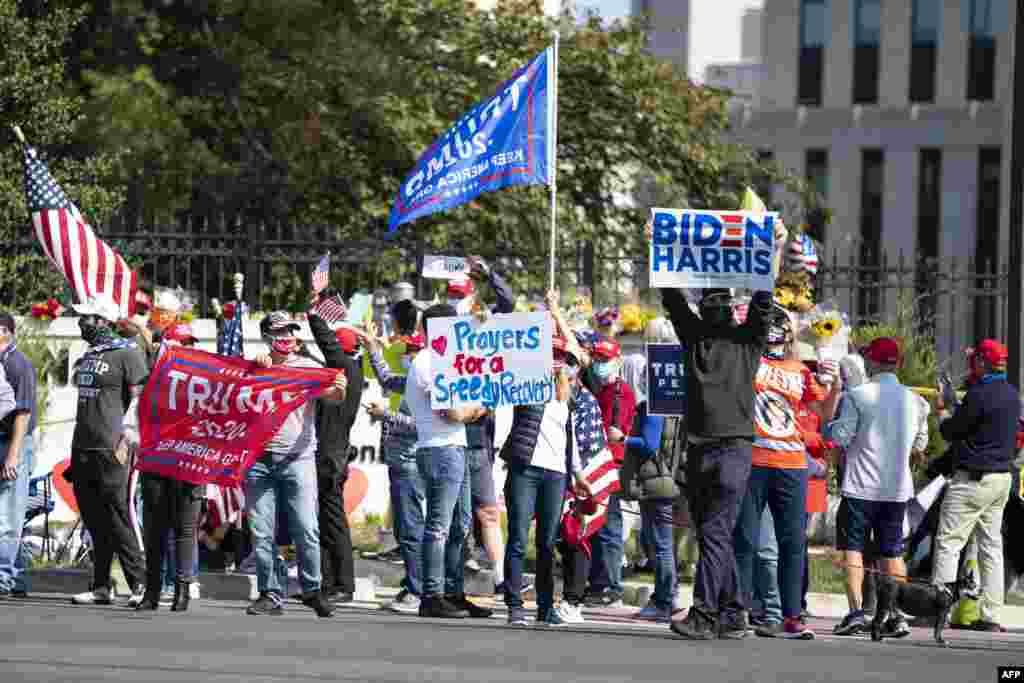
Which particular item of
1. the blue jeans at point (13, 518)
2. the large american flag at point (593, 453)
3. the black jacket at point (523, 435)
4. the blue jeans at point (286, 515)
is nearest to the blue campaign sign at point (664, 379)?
the large american flag at point (593, 453)

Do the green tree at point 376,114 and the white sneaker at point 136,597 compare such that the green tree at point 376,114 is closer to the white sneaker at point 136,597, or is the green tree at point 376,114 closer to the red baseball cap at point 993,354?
the white sneaker at point 136,597

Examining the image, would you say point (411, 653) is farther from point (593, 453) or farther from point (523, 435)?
point (593, 453)

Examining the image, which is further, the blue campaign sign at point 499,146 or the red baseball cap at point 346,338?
the blue campaign sign at point 499,146

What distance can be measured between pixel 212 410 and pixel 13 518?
5.55ft

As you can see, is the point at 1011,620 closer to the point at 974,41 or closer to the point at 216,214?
the point at 216,214

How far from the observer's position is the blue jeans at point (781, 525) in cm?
1233

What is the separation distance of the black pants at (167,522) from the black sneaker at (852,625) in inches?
158

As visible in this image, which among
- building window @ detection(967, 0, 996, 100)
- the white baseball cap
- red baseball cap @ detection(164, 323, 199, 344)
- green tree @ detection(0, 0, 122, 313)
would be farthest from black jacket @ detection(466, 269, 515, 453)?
building window @ detection(967, 0, 996, 100)

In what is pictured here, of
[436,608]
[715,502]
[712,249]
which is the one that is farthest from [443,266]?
[715,502]

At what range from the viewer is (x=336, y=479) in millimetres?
13578

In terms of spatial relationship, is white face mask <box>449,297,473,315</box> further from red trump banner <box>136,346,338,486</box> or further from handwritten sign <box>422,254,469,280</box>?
red trump banner <box>136,346,338,486</box>

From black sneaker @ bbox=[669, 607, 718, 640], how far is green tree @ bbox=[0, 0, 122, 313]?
31.2 feet

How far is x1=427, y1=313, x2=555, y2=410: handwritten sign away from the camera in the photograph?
41.3ft

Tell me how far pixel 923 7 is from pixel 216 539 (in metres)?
41.7
